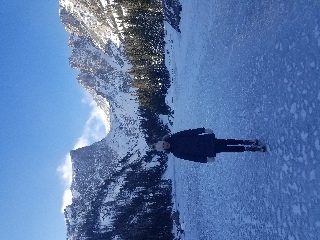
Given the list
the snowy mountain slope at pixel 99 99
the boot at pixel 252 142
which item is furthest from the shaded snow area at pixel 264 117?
the snowy mountain slope at pixel 99 99

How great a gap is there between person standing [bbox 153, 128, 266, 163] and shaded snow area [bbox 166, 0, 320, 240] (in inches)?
15.9

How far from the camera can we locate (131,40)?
33.7 meters

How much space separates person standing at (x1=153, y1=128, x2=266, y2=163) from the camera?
25.2 ft

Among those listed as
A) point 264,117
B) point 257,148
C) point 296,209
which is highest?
point 264,117

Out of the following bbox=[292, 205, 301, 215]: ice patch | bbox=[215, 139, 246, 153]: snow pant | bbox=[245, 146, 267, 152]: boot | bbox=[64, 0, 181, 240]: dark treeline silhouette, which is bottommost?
bbox=[292, 205, 301, 215]: ice patch

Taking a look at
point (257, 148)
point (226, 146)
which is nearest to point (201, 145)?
point (226, 146)

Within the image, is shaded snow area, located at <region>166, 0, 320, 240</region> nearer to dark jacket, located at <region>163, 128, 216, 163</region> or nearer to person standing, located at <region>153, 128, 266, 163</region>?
person standing, located at <region>153, 128, 266, 163</region>

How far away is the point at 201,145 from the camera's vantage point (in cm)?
781

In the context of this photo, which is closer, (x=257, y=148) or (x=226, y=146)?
(x=257, y=148)

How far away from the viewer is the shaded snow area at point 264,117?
5227mm

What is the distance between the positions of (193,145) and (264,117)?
180cm

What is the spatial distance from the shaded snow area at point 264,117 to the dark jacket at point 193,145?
0.90 meters

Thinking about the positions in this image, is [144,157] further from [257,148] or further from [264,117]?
[264,117]

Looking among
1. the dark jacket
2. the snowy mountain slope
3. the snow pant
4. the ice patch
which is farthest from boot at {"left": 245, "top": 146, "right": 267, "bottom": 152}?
the snowy mountain slope
